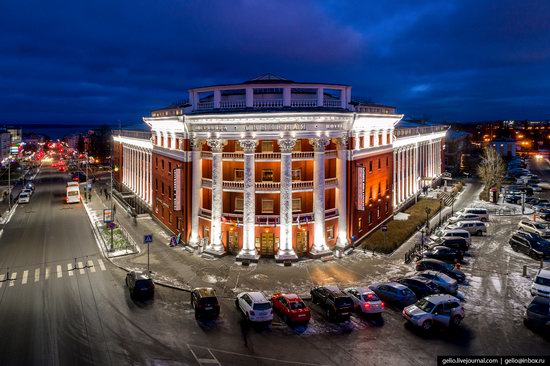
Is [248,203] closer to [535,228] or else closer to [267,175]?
[267,175]

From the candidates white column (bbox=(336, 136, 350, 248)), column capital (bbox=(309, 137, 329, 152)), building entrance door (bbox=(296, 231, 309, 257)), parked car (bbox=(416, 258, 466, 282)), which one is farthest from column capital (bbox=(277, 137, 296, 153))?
parked car (bbox=(416, 258, 466, 282))

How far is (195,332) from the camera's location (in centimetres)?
2631

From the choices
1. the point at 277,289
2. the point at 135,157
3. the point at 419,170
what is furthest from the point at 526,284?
the point at 135,157

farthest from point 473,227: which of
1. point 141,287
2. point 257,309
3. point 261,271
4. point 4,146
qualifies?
point 4,146

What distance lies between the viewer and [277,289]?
33.5 meters

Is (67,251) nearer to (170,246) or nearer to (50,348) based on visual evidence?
(170,246)

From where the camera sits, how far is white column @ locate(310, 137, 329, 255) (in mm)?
41781

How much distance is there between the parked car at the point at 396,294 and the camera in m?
30.3

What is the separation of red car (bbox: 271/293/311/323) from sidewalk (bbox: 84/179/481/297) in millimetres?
3983

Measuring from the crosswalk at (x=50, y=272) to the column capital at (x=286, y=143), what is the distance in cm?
2014

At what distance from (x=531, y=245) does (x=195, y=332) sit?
35.2 meters

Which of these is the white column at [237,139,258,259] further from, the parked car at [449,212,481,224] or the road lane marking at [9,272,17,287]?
the parked car at [449,212,481,224]

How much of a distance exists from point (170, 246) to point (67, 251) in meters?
10.7

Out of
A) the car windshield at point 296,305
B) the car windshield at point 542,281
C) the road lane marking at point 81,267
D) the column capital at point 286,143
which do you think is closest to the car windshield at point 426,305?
the car windshield at point 296,305
